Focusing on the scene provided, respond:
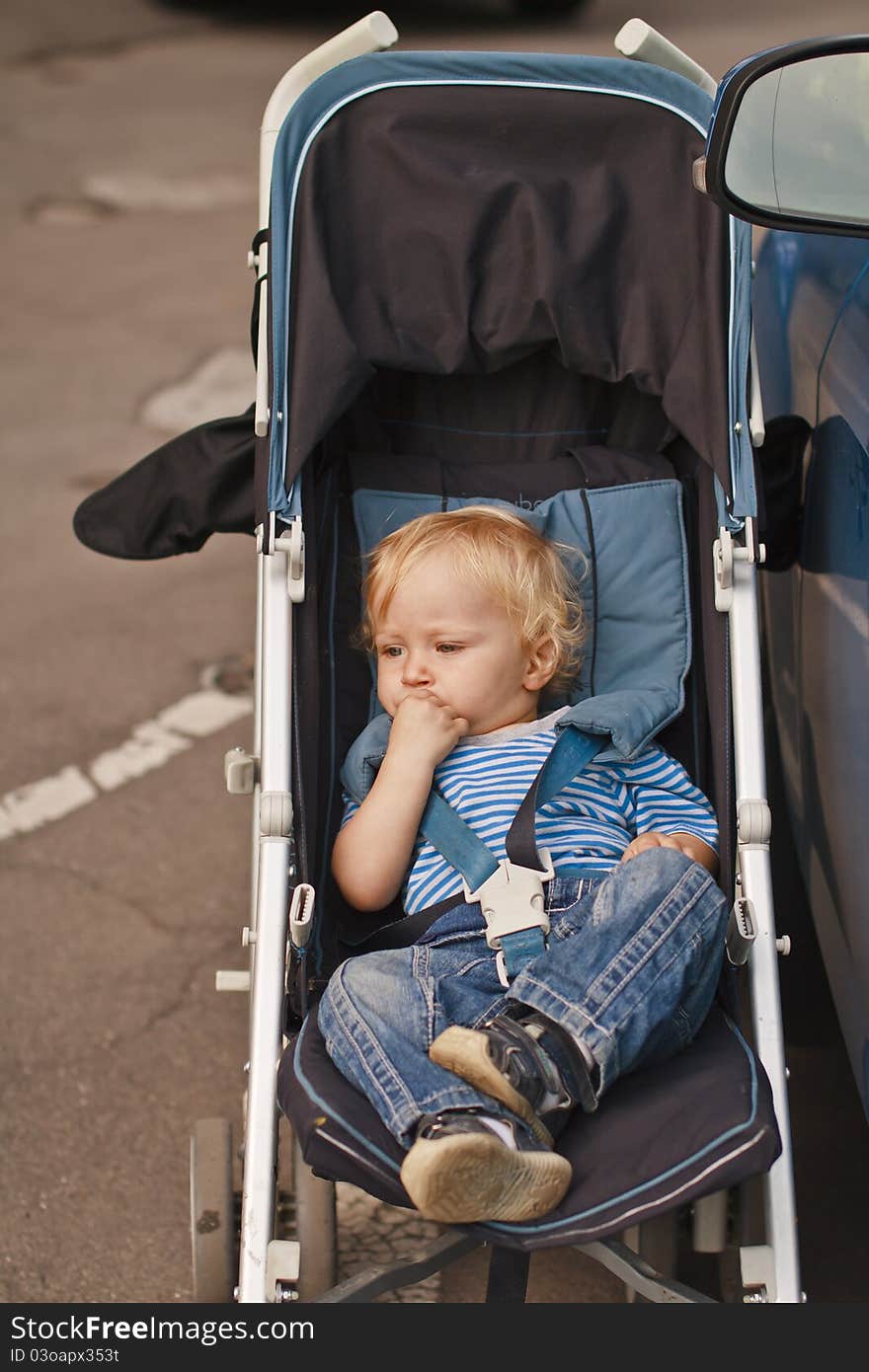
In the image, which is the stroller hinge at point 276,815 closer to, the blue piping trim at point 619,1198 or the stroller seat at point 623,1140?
the stroller seat at point 623,1140

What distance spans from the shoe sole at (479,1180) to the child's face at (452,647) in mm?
1025

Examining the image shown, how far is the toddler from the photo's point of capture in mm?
2312

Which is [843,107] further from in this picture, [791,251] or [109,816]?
[109,816]

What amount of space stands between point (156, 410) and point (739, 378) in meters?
4.53

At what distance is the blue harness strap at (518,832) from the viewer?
105 inches

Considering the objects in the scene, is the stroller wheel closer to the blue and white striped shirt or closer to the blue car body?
the blue and white striped shirt

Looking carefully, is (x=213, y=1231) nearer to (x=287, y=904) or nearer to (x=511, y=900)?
(x=287, y=904)

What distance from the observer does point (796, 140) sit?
271 cm

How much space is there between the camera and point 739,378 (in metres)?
3.04

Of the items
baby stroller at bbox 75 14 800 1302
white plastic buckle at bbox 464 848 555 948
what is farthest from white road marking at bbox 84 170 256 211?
white plastic buckle at bbox 464 848 555 948

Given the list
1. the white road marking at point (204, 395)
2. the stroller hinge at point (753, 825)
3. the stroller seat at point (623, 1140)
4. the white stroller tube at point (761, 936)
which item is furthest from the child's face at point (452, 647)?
the white road marking at point (204, 395)

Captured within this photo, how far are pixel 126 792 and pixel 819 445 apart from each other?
2.42m

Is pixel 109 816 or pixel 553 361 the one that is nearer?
pixel 553 361

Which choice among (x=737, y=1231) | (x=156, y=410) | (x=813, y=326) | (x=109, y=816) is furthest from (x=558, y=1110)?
(x=156, y=410)
